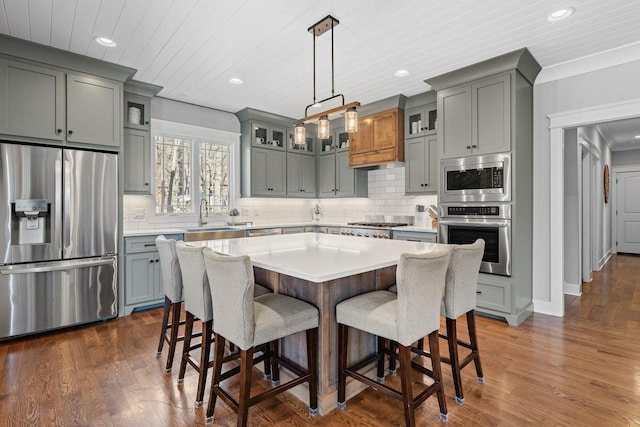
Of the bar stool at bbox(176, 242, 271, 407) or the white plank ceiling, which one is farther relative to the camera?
the white plank ceiling

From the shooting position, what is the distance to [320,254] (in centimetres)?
224

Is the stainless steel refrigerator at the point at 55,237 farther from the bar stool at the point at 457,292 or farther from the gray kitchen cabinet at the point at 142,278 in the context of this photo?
the bar stool at the point at 457,292

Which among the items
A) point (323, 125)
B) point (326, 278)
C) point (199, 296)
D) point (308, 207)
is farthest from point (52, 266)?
point (308, 207)

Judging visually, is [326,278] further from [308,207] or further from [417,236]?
[308,207]

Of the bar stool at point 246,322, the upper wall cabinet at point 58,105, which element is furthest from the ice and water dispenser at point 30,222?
the bar stool at point 246,322

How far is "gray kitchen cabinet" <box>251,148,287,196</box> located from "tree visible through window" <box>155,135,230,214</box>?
469mm

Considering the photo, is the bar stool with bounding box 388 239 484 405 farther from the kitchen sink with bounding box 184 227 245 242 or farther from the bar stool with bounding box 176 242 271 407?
the kitchen sink with bounding box 184 227 245 242

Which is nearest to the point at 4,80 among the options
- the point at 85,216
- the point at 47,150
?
the point at 47,150

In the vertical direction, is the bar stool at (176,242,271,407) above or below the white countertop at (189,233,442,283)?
below

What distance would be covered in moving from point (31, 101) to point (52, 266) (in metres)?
1.59

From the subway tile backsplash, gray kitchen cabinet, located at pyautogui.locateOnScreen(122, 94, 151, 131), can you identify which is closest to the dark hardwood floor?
the subway tile backsplash

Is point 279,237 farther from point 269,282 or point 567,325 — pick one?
point 567,325

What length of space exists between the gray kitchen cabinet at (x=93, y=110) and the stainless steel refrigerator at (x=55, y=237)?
0.59 ft

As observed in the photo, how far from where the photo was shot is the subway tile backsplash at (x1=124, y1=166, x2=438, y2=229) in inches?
178
